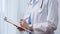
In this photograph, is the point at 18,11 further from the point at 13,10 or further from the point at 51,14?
the point at 51,14

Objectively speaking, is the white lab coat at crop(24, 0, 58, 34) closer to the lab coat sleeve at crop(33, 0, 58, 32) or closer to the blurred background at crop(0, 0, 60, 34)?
the lab coat sleeve at crop(33, 0, 58, 32)

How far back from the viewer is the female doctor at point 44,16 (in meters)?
0.72

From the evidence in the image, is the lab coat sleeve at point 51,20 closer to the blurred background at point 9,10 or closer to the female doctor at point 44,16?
the female doctor at point 44,16

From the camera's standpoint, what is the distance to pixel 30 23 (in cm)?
80

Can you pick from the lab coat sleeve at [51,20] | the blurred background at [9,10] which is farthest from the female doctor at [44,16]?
the blurred background at [9,10]

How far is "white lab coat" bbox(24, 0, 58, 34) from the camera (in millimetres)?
718

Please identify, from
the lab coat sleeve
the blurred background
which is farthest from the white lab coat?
the blurred background

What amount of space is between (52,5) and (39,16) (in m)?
0.11

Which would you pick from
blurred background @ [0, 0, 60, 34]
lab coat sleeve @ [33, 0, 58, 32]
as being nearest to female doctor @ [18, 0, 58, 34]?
lab coat sleeve @ [33, 0, 58, 32]

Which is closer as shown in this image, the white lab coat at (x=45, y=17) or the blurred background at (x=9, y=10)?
the white lab coat at (x=45, y=17)

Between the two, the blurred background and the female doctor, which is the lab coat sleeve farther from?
the blurred background

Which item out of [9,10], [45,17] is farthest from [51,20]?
[9,10]

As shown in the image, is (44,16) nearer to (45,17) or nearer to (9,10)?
(45,17)

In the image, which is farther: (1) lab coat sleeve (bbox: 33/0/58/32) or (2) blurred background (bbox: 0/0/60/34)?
(2) blurred background (bbox: 0/0/60/34)
